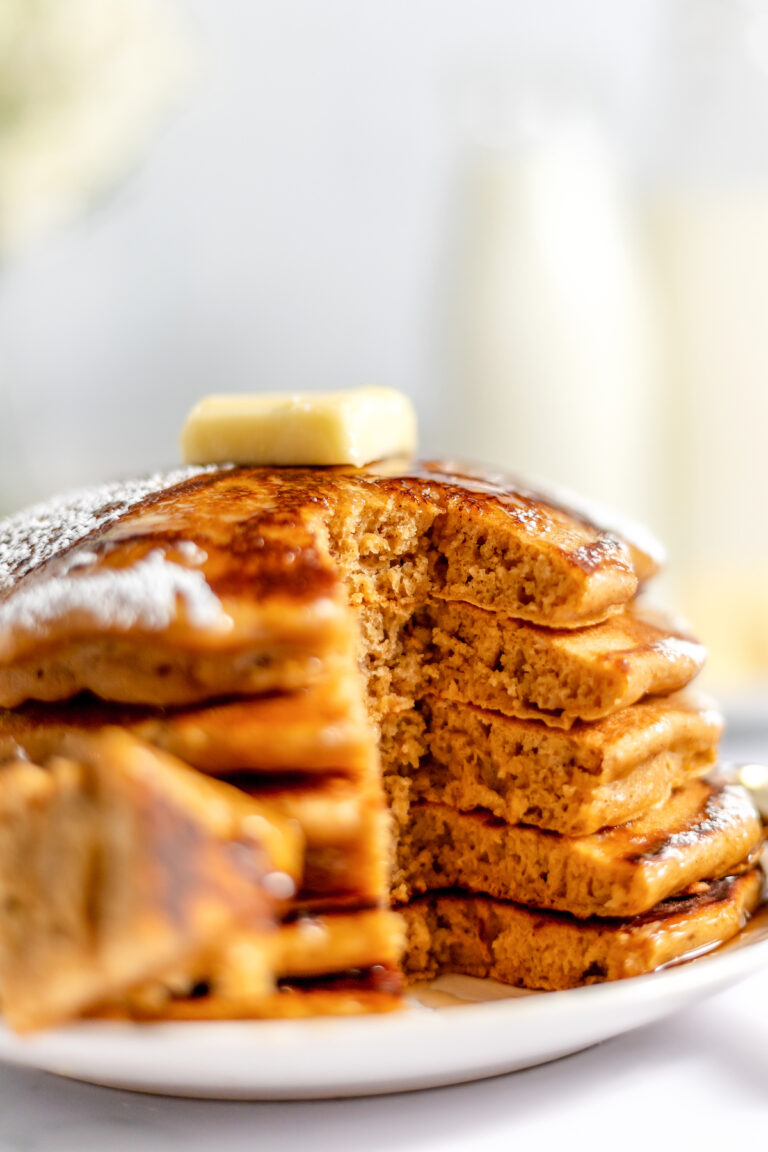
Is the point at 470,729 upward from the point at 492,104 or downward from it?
downward

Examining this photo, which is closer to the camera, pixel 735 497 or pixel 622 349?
pixel 622 349

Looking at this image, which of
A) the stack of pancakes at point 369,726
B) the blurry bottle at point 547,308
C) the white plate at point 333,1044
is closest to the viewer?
the white plate at point 333,1044

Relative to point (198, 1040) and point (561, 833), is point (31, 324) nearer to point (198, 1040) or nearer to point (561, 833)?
point (561, 833)

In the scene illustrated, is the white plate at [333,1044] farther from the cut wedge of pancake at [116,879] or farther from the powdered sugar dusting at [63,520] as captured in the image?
the powdered sugar dusting at [63,520]

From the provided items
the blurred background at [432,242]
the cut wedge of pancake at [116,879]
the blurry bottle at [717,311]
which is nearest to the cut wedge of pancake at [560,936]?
the cut wedge of pancake at [116,879]

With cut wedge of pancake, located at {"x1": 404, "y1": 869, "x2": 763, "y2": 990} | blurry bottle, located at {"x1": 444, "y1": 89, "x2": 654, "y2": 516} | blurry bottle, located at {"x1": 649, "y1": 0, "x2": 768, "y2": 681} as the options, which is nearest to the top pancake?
cut wedge of pancake, located at {"x1": 404, "y1": 869, "x2": 763, "y2": 990}

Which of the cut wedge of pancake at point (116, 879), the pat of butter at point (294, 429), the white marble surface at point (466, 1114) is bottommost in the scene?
the white marble surface at point (466, 1114)

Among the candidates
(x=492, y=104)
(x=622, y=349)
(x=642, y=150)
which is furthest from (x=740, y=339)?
(x=492, y=104)
